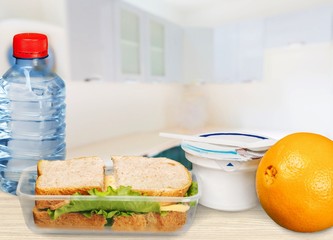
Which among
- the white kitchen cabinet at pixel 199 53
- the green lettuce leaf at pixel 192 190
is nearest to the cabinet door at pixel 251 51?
the white kitchen cabinet at pixel 199 53

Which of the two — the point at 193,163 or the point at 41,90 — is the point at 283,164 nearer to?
the point at 193,163

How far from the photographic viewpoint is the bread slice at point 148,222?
50 cm

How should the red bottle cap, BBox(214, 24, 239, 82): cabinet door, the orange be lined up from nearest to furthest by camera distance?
the orange → the red bottle cap → BBox(214, 24, 239, 82): cabinet door

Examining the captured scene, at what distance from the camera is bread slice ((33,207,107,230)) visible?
50 cm

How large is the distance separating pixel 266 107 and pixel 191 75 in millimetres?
968

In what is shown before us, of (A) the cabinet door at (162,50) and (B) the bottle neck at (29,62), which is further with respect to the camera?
(A) the cabinet door at (162,50)

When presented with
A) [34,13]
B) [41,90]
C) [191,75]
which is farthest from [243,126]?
[41,90]

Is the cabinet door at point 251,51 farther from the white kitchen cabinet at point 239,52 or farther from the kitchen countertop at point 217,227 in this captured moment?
the kitchen countertop at point 217,227

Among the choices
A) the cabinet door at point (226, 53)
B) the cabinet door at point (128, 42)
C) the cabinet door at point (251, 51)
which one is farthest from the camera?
the cabinet door at point (226, 53)

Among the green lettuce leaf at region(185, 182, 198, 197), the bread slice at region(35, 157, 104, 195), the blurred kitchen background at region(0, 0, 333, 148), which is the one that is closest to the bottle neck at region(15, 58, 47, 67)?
the bread slice at region(35, 157, 104, 195)

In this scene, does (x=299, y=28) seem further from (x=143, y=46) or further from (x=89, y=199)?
(x=89, y=199)

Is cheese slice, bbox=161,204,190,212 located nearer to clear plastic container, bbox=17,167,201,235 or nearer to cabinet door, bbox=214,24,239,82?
clear plastic container, bbox=17,167,201,235

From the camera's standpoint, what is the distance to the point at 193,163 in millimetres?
622

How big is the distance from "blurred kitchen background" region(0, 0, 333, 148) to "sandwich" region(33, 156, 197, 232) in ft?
4.58
